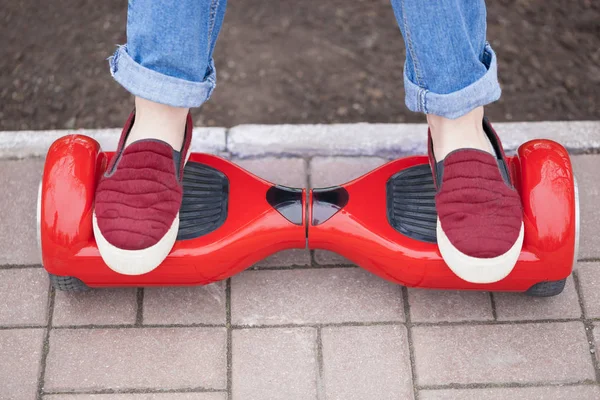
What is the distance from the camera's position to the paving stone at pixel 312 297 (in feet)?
6.27

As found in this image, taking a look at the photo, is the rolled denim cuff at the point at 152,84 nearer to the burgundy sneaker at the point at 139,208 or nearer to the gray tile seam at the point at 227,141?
the burgundy sneaker at the point at 139,208

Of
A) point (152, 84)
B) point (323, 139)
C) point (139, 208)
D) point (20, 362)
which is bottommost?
point (20, 362)

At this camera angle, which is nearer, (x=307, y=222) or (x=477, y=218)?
(x=477, y=218)

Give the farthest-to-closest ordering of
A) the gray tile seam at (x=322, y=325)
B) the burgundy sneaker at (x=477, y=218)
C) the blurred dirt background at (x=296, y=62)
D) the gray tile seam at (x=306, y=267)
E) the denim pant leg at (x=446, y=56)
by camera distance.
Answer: the blurred dirt background at (x=296, y=62) < the gray tile seam at (x=306, y=267) < the gray tile seam at (x=322, y=325) < the burgundy sneaker at (x=477, y=218) < the denim pant leg at (x=446, y=56)

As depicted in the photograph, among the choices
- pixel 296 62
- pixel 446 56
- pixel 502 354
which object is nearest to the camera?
pixel 446 56

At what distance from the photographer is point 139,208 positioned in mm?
1669

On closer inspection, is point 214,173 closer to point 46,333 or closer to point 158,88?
point 158,88

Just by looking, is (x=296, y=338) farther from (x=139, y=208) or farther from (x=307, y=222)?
(x=139, y=208)

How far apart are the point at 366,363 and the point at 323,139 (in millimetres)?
741

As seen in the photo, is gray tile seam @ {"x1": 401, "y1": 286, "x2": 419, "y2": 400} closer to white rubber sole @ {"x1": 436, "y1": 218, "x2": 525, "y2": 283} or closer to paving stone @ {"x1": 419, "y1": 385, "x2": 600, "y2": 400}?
paving stone @ {"x1": 419, "y1": 385, "x2": 600, "y2": 400}

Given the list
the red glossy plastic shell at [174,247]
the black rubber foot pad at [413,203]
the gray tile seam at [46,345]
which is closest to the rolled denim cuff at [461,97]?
the black rubber foot pad at [413,203]

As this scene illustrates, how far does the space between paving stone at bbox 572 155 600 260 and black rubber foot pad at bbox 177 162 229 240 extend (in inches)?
39.8

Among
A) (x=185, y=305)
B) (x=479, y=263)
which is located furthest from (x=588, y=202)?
(x=185, y=305)

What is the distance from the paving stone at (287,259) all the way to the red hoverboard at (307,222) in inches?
4.8
